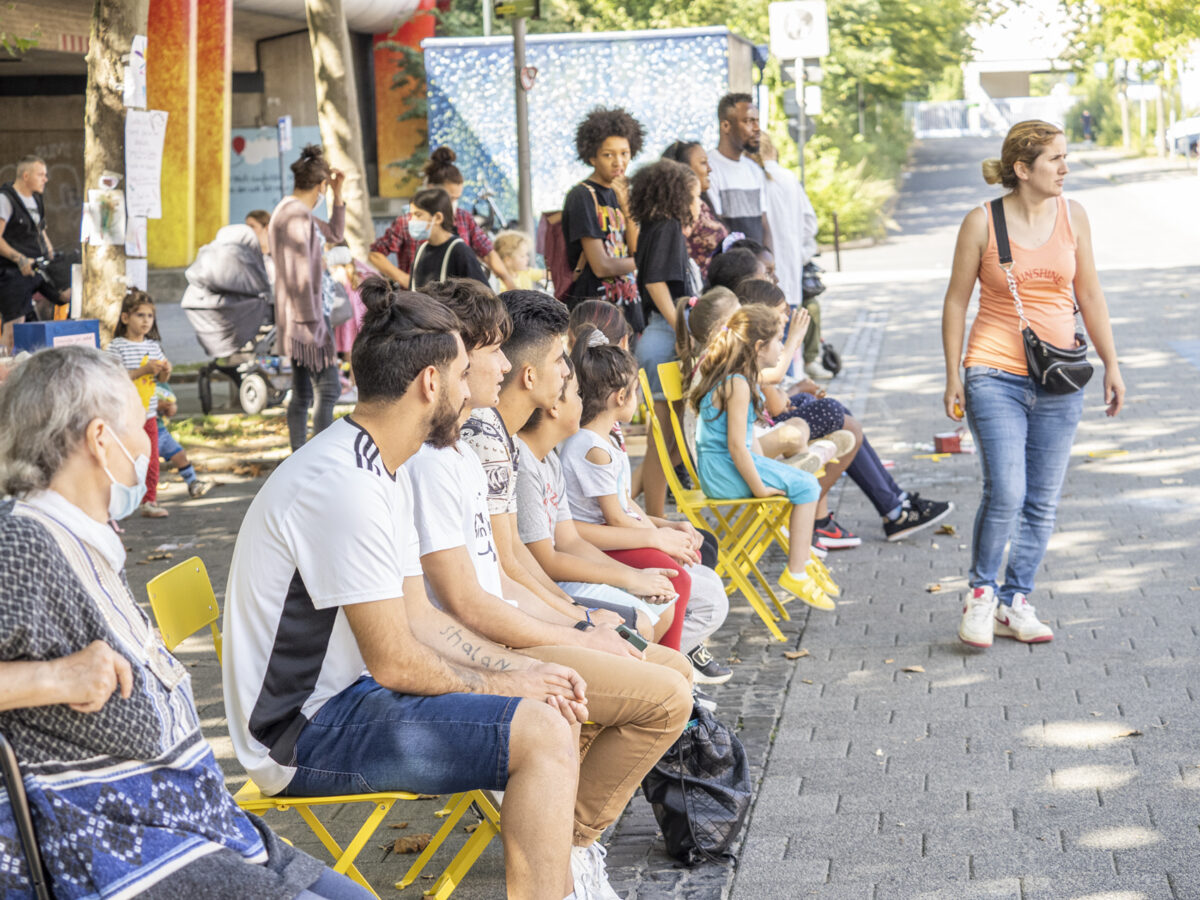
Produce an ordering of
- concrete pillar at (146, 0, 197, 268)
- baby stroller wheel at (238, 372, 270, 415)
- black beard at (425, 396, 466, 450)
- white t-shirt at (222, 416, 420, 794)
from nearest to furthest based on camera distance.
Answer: white t-shirt at (222, 416, 420, 794) < black beard at (425, 396, 466, 450) < baby stroller wheel at (238, 372, 270, 415) < concrete pillar at (146, 0, 197, 268)

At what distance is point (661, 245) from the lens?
7.82 metres

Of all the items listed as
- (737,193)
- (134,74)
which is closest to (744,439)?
(737,193)

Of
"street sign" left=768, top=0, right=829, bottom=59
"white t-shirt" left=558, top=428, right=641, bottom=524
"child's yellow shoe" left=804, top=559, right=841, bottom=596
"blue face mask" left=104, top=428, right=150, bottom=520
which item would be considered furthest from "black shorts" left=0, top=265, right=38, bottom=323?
"street sign" left=768, top=0, right=829, bottom=59

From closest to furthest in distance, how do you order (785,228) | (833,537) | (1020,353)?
(1020,353) < (833,537) < (785,228)

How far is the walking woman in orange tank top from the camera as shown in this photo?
560 cm

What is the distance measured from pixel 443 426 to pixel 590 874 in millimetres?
1194

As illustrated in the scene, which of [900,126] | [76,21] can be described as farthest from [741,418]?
[900,126]

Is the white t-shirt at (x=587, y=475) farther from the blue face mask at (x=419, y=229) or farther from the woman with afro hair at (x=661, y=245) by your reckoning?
the blue face mask at (x=419, y=229)

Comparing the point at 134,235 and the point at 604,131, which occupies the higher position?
the point at 604,131

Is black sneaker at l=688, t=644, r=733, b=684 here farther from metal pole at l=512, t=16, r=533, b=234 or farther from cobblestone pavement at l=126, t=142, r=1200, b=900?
metal pole at l=512, t=16, r=533, b=234

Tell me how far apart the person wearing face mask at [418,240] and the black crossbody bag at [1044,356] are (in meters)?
4.39

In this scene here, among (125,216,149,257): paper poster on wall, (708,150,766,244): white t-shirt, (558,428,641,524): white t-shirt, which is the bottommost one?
(558,428,641,524): white t-shirt

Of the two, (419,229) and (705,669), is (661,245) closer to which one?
(419,229)

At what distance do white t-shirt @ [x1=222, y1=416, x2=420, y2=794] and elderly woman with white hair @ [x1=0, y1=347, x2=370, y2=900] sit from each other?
1.66 ft
